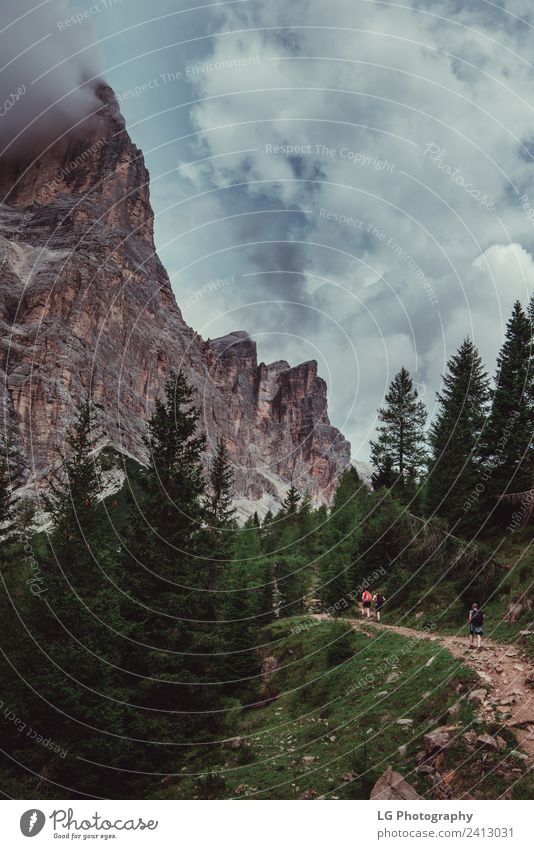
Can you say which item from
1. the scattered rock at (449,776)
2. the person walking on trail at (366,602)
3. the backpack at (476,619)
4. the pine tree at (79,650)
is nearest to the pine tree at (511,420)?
the person walking on trail at (366,602)

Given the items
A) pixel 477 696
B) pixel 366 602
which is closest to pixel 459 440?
pixel 366 602

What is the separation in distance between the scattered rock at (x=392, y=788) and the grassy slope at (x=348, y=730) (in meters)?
0.34

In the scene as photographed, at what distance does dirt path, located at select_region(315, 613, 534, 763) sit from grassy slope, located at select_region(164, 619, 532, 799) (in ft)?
1.14

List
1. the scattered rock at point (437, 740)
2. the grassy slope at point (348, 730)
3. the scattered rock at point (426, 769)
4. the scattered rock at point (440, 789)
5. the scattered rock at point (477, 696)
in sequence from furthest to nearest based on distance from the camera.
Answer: the scattered rock at point (477, 696) → the grassy slope at point (348, 730) → the scattered rock at point (437, 740) → the scattered rock at point (426, 769) → the scattered rock at point (440, 789)

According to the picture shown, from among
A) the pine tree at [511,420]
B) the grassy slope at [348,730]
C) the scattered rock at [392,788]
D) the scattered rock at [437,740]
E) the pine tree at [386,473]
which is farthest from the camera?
the pine tree at [386,473]

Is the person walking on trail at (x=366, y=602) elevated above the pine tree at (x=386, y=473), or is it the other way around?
the pine tree at (x=386, y=473)

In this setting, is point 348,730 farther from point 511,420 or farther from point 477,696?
point 511,420

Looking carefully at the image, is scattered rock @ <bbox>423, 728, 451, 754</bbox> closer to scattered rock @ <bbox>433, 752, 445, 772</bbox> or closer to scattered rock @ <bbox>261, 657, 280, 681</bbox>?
scattered rock @ <bbox>433, 752, 445, 772</bbox>

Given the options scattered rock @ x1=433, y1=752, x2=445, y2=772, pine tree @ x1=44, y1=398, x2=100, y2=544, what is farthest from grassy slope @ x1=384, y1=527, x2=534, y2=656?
pine tree @ x1=44, y1=398, x2=100, y2=544

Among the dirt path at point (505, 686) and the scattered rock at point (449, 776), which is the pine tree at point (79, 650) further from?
the dirt path at point (505, 686)

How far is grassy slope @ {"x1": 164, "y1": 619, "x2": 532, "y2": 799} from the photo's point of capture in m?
11.0

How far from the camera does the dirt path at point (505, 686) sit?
9.86m

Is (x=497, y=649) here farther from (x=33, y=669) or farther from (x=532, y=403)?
(x=532, y=403)
